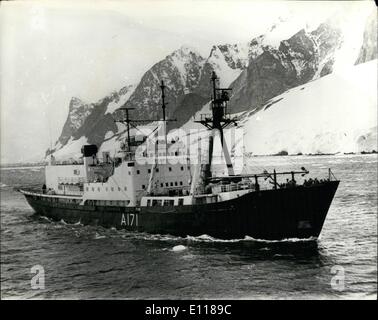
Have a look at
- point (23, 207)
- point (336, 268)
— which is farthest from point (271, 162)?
point (336, 268)

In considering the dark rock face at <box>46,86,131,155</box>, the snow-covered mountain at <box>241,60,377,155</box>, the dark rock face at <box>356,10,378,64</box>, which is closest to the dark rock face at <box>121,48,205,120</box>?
the dark rock face at <box>46,86,131,155</box>

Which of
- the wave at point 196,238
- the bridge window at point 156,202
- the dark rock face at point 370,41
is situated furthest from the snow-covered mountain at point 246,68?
the wave at point 196,238

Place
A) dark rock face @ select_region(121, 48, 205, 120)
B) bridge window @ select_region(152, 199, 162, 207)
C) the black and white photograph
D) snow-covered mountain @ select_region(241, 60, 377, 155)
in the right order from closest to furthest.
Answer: the black and white photograph → dark rock face @ select_region(121, 48, 205, 120) → bridge window @ select_region(152, 199, 162, 207) → snow-covered mountain @ select_region(241, 60, 377, 155)

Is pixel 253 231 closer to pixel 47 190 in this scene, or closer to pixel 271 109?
pixel 47 190

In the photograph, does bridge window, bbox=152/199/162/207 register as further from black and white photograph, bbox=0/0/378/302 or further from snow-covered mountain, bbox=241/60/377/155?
snow-covered mountain, bbox=241/60/377/155

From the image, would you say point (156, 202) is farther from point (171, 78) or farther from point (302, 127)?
point (302, 127)

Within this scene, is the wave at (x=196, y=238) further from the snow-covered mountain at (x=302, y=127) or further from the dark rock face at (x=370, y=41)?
the snow-covered mountain at (x=302, y=127)
